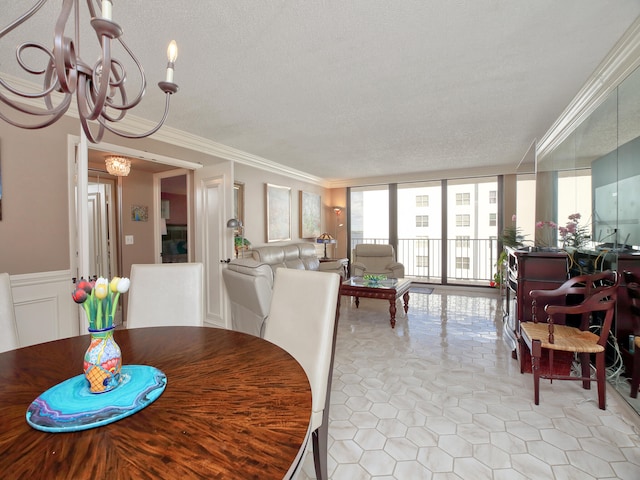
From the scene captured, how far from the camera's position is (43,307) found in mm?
2418

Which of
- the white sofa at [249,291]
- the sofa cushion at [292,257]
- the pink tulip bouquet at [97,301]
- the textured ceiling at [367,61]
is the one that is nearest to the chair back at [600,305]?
the textured ceiling at [367,61]

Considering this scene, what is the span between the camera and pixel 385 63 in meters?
2.06

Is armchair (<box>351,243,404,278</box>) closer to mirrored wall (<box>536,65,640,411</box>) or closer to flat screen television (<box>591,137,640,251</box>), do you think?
mirrored wall (<box>536,65,640,411</box>)

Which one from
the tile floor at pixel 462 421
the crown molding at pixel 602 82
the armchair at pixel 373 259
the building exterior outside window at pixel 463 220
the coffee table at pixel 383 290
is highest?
the crown molding at pixel 602 82

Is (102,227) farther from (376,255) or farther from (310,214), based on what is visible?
(376,255)

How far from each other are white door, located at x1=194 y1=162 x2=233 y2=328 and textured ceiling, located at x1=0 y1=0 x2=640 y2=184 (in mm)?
599

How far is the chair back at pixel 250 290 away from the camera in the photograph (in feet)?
9.06

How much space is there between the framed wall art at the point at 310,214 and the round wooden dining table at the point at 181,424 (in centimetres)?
507

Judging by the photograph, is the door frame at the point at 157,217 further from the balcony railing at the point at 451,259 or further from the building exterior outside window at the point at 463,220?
the building exterior outside window at the point at 463,220

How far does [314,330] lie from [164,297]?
3.56 ft

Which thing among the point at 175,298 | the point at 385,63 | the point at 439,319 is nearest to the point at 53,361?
the point at 175,298

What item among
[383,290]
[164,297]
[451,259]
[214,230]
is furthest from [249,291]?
[451,259]

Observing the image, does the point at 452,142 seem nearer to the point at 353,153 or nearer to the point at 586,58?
the point at 353,153

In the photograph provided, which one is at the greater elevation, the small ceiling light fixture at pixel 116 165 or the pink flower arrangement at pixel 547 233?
the small ceiling light fixture at pixel 116 165
